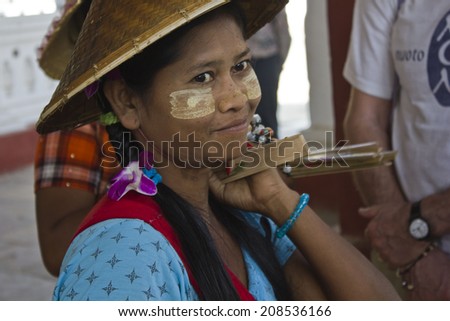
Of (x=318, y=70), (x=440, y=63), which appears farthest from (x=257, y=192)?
(x=318, y=70)

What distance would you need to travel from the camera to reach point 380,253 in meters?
2.50

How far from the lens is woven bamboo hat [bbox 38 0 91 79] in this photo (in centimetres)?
245

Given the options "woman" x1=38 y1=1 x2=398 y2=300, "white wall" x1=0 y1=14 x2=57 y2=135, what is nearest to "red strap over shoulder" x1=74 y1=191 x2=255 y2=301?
"woman" x1=38 y1=1 x2=398 y2=300

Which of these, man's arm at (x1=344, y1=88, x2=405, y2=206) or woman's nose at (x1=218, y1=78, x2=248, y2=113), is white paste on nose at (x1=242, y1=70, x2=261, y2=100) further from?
man's arm at (x1=344, y1=88, x2=405, y2=206)

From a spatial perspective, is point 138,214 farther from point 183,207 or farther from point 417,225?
point 417,225

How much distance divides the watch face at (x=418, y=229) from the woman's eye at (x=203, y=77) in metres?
1.07

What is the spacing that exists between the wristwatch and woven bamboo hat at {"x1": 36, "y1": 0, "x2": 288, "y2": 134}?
1.18 metres

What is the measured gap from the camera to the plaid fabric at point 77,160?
247 cm

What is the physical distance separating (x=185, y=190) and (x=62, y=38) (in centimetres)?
100

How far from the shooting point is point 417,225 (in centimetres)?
240
